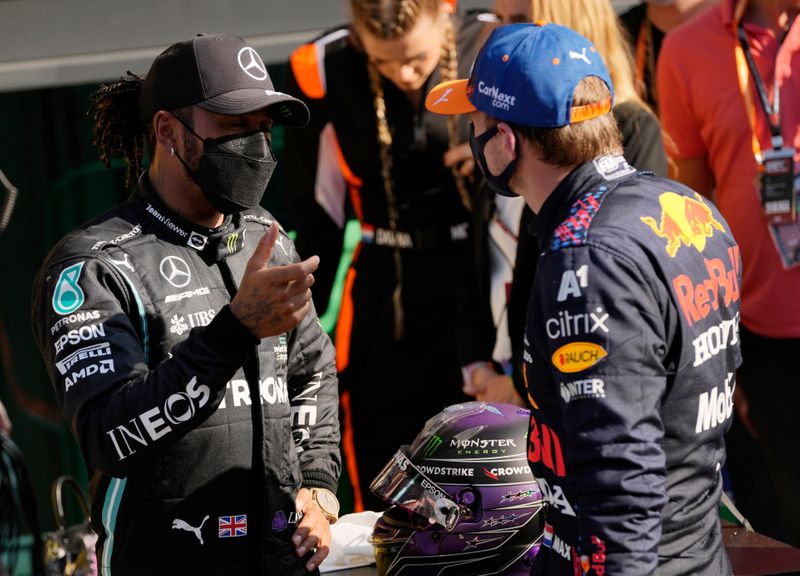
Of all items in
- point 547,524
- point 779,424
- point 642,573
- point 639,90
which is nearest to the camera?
point 642,573

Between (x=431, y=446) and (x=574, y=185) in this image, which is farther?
(x=431, y=446)

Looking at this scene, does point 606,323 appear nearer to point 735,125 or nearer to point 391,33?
point 735,125

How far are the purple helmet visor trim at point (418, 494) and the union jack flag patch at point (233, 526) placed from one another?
0.39 metres

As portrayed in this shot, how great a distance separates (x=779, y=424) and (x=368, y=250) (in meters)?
1.46

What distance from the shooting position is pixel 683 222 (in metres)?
2.05

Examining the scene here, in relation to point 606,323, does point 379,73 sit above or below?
above

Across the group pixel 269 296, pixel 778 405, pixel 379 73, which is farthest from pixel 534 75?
pixel 379 73

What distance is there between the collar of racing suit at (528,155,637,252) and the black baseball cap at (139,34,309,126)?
0.64 metres

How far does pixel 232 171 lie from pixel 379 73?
5.59 feet

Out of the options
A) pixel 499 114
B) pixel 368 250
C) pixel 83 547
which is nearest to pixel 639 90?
Answer: pixel 368 250

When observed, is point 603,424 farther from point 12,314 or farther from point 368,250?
point 12,314

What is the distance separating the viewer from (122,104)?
259 cm

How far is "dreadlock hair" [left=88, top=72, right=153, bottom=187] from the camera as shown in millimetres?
2582

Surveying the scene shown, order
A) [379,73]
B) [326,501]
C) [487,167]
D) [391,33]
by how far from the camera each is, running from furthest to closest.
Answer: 1. [379,73]
2. [391,33]
3. [326,501]
4. [487,167]
